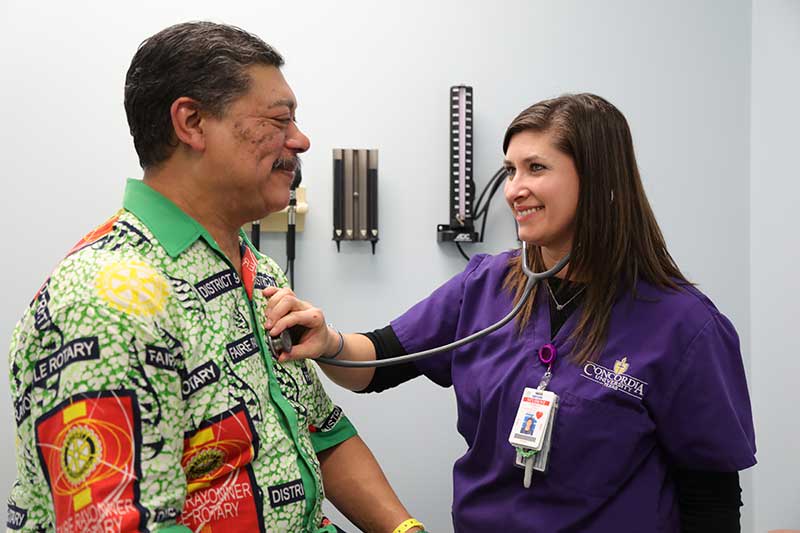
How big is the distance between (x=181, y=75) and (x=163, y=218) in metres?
0.19

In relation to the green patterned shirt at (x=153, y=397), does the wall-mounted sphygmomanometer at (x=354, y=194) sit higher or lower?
higher

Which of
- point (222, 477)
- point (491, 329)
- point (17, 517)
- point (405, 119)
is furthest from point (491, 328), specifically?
point (405, 119)

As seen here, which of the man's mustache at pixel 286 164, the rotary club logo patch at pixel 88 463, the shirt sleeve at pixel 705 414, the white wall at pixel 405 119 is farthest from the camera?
the white wall at pixel 405 119

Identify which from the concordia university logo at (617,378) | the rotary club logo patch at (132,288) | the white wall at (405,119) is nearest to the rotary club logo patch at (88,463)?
the rotary club logo patch at (132,288)

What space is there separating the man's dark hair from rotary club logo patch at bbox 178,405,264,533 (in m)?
0.39

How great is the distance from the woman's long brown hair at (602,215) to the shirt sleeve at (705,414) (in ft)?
0.42

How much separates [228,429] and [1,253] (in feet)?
4.76

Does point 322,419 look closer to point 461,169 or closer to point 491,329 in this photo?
point 491,329

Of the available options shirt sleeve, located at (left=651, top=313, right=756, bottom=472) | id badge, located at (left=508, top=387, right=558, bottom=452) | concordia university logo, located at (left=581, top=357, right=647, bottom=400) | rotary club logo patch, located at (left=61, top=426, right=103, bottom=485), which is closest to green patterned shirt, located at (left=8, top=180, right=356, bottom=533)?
rotary club logo patch, located at (left=61, top=426, right=103, bottom=485)

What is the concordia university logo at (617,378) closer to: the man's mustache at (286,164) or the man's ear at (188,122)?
the man's mustache at (286,164)

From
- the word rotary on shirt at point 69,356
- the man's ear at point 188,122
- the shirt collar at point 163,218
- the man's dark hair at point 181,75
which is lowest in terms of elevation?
the word rotary on shirt at point 69,356

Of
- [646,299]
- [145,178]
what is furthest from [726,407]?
[145,178]

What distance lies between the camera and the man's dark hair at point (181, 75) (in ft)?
3.23

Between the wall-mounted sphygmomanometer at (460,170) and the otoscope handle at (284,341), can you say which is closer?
the otoscope handle at (284,341)
